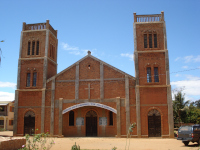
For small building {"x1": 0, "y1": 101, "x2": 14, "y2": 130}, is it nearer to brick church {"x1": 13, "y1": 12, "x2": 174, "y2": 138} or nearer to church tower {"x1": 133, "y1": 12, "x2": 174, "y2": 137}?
brick church {"x1": 13, "y1": 12, "x2": 174, "y2": 138}

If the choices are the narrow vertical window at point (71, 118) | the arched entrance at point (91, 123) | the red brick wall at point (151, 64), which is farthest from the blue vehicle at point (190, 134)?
the narrow vertical window at point (71, 118)

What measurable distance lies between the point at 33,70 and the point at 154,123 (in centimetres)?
1482

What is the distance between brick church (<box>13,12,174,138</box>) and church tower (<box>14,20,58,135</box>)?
11cm

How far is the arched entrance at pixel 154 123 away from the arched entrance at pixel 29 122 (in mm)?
12692

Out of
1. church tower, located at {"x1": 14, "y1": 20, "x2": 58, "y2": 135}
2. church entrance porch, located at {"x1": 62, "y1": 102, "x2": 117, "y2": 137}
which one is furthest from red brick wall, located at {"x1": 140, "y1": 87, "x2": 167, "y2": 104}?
church tower, located at {"x1": 14, "y1": 20, "x2": 58, "y2": 135}

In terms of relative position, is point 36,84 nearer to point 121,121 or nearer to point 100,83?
point 100,83

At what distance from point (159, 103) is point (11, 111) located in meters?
31.1

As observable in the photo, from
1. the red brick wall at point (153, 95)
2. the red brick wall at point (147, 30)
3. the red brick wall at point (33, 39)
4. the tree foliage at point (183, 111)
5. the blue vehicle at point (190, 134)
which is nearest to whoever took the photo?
the blue vehicle at point (190, 134)

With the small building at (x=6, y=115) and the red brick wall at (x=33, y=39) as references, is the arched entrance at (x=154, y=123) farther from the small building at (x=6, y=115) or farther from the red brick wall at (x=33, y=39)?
the small building at (x=6, y=115)

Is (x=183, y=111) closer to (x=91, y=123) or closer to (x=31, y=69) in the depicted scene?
(x=91, y=123)

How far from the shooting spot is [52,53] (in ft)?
97.3

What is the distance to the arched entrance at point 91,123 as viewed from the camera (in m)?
25.2

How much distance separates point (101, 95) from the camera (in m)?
24.8

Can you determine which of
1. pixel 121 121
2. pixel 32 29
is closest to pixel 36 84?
pixel 32 29
